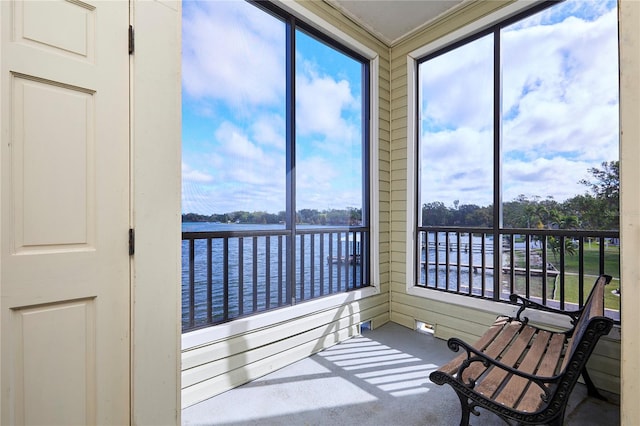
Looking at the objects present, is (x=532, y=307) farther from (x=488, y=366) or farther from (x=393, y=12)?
(x=393, y=12)

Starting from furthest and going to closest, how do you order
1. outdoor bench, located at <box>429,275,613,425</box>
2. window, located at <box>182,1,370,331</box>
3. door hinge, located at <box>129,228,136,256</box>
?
window, located at <box>182,1,370,331</box> → outdoor bench, located at <box>429,275,613,425</box> → door hinge, located at <box>129,228,136,256</box>

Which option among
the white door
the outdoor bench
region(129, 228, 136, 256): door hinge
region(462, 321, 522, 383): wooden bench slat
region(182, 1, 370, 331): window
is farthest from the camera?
region(182, 1, 370, 331): window

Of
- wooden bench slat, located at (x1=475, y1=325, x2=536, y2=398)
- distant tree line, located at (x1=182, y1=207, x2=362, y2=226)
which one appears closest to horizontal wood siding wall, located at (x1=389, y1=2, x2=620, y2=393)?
distant tree line, located at (x1=182, y1=207, x2=362, y2=226)

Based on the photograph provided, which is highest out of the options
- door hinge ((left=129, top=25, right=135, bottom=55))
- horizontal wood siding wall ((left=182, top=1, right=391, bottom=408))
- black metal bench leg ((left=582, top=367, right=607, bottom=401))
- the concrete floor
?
door hinge ((left=129, top=25, right=135, bottom=55))

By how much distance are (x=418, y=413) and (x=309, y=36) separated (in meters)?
3.15

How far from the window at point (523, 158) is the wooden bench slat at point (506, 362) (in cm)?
64

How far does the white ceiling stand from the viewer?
9.26 feet

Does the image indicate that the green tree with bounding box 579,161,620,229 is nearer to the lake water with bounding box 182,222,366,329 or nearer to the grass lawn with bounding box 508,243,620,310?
the grass lawn with bounding box 508,243,620,310

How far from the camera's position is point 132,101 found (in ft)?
4.01

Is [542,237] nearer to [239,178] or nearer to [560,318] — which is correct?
[560,318]

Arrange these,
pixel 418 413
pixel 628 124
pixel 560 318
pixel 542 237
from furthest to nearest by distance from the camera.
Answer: pixel 542 237
pixel 560 318
pixel 418 413
pixel 628 124

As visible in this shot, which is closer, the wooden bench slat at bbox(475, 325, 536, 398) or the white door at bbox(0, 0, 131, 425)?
the white door at bbox(0, 0, 131, 425)

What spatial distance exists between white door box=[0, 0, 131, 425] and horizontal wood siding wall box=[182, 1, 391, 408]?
2.79 feet

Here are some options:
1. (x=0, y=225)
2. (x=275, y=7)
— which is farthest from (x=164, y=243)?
(x=275, y=7)
